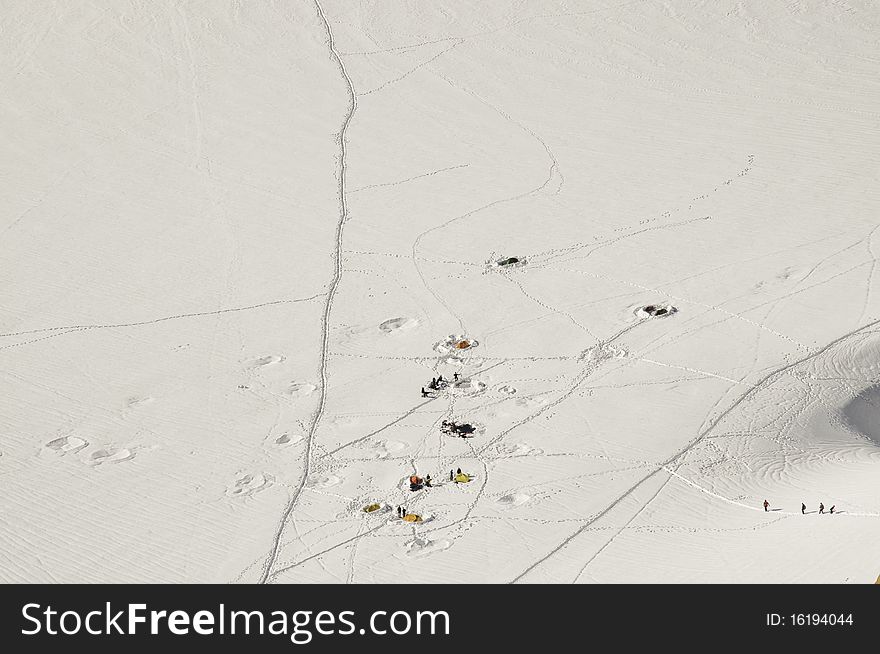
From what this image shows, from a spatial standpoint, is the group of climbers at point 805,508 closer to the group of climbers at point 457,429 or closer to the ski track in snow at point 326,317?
the group of climbers at point 457,429

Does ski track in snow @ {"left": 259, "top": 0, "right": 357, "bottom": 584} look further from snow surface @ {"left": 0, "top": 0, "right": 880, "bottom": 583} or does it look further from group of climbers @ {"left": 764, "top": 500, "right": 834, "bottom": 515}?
group of climbers @ {"left": 764, "top": 500, "right": 834, "bottom": 515}

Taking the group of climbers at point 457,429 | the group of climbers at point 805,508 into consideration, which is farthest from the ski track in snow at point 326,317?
the group of climbers at point 805,508

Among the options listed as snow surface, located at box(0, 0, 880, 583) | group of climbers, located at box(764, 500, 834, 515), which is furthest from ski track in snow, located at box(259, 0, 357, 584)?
group of climbers, located at box(764, 500, 834, 515)

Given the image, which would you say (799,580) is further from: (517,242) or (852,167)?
(852,167)

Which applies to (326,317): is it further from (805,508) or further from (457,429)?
(805,508)

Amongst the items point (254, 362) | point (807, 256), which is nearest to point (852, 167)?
point (807, 256)

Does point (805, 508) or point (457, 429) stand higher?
point (457, 429)

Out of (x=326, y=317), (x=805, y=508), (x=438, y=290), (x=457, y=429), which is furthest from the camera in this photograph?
(x=438, y=290)

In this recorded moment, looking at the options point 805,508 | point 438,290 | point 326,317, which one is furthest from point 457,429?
point 805,508
